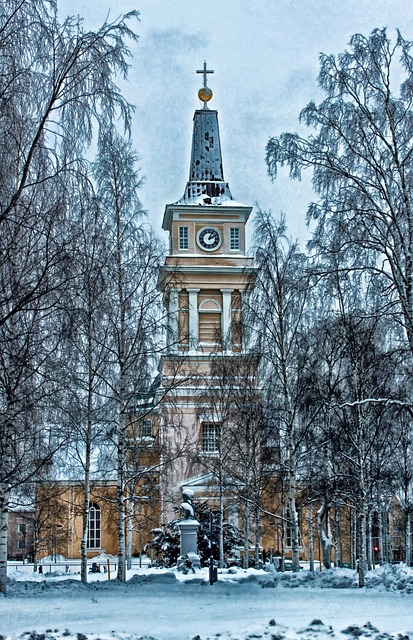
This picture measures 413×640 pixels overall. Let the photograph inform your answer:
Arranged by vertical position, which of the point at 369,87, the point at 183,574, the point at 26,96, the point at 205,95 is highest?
the point at 205,95

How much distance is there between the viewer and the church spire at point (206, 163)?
53.2 metres

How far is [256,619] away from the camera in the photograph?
11.3 m

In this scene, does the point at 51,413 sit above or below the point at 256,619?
above

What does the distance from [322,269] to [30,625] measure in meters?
8.68

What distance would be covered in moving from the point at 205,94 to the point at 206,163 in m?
5.27

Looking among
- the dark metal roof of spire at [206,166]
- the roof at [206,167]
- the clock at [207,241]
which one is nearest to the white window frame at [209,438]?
the clock at [207,241]

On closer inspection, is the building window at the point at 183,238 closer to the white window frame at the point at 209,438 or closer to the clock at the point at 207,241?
the clock at the point at 207,241

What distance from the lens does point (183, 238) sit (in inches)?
2045

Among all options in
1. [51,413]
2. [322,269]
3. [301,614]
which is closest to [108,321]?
[51,413]

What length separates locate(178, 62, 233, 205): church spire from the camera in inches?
2095

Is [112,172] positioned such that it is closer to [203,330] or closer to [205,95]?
[203,330]

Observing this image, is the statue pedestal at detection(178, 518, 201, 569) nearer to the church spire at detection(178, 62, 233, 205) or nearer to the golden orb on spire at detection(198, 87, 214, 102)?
the church spire at detection(178, 62, 233, 205)

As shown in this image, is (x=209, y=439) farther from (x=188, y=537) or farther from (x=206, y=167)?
(x=206, y=167)

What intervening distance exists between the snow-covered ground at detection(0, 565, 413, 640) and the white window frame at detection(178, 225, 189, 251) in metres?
33.7
